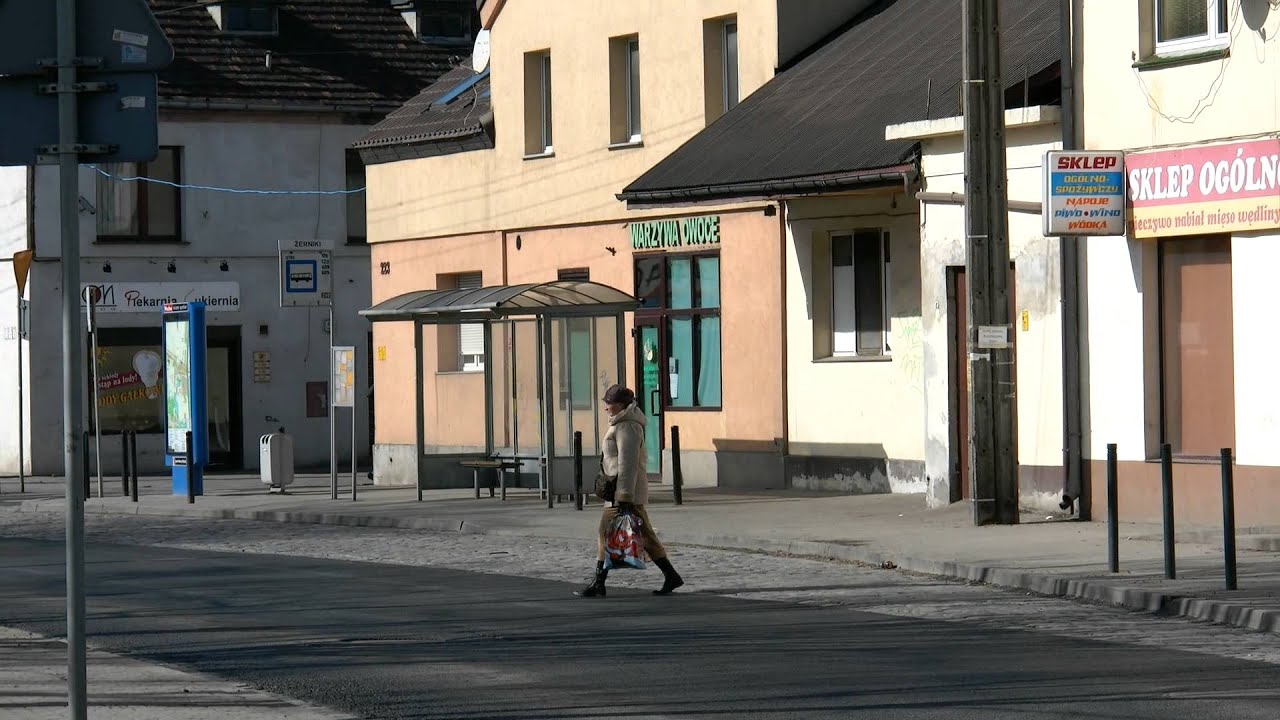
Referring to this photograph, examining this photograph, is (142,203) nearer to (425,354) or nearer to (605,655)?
(425,354)

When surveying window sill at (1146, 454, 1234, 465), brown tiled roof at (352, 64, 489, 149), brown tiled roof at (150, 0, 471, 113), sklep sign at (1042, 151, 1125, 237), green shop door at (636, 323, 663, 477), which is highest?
brown tiled roof at (150, 0, 471, 113)

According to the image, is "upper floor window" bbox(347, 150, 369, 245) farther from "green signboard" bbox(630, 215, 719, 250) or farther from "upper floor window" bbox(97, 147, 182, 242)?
"green signboard" bbox(630, 215, 719, 250)

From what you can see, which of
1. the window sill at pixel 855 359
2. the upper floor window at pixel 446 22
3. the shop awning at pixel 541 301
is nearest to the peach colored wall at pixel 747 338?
the window sill at pixel 855 359

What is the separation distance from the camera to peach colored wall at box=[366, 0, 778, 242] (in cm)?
2706

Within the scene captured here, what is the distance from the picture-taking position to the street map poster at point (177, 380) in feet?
91.5

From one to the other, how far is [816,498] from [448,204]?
10.1 meters

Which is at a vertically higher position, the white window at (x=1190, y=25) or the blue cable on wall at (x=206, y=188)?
the blue cable on wall at (x=206, y=188)

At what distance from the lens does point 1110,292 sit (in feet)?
62.7

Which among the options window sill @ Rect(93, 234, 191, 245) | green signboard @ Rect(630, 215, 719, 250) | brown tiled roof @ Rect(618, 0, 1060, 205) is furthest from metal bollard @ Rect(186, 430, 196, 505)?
window sill @ Rect(93, 234, 191, 245)

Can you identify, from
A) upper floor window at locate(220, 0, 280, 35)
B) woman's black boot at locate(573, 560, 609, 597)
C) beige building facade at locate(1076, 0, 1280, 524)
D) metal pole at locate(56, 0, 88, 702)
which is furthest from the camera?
upper floor window at locate(220, 0, 280, 35)

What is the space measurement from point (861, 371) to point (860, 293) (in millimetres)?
953

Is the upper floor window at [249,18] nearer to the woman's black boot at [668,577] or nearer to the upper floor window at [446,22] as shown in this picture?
the upper floor window at [446,22]

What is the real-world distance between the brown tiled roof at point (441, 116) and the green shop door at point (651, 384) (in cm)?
478

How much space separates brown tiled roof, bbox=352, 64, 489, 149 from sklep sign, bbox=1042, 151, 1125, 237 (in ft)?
44.5
